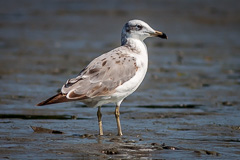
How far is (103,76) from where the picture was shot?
7215 millimetres

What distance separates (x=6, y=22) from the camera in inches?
763

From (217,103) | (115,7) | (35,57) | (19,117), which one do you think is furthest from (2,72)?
(115,7)

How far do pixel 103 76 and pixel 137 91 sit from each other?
3.44 metres

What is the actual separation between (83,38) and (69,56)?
314 cm

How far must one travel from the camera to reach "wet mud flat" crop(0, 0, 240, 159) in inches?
259

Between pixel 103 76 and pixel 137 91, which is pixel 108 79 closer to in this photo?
pixel 103 76

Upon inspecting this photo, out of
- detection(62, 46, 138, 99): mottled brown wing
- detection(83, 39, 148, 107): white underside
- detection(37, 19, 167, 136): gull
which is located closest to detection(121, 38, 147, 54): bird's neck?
detection(37, 19, 167, 136): gull

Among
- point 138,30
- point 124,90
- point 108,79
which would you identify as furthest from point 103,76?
point 138,30

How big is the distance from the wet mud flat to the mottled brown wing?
59 cm

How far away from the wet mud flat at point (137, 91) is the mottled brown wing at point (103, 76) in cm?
59

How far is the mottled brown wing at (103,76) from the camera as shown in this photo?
6984 mm

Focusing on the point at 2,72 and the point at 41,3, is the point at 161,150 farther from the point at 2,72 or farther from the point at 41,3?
the point at 41,3

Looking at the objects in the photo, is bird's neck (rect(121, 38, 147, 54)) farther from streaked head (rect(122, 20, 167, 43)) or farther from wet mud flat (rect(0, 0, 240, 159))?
wet mud flat (rect(0, 0, 240, 159))

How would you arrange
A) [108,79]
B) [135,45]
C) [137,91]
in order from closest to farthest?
[108,79] → [135,45] → [137,91]
